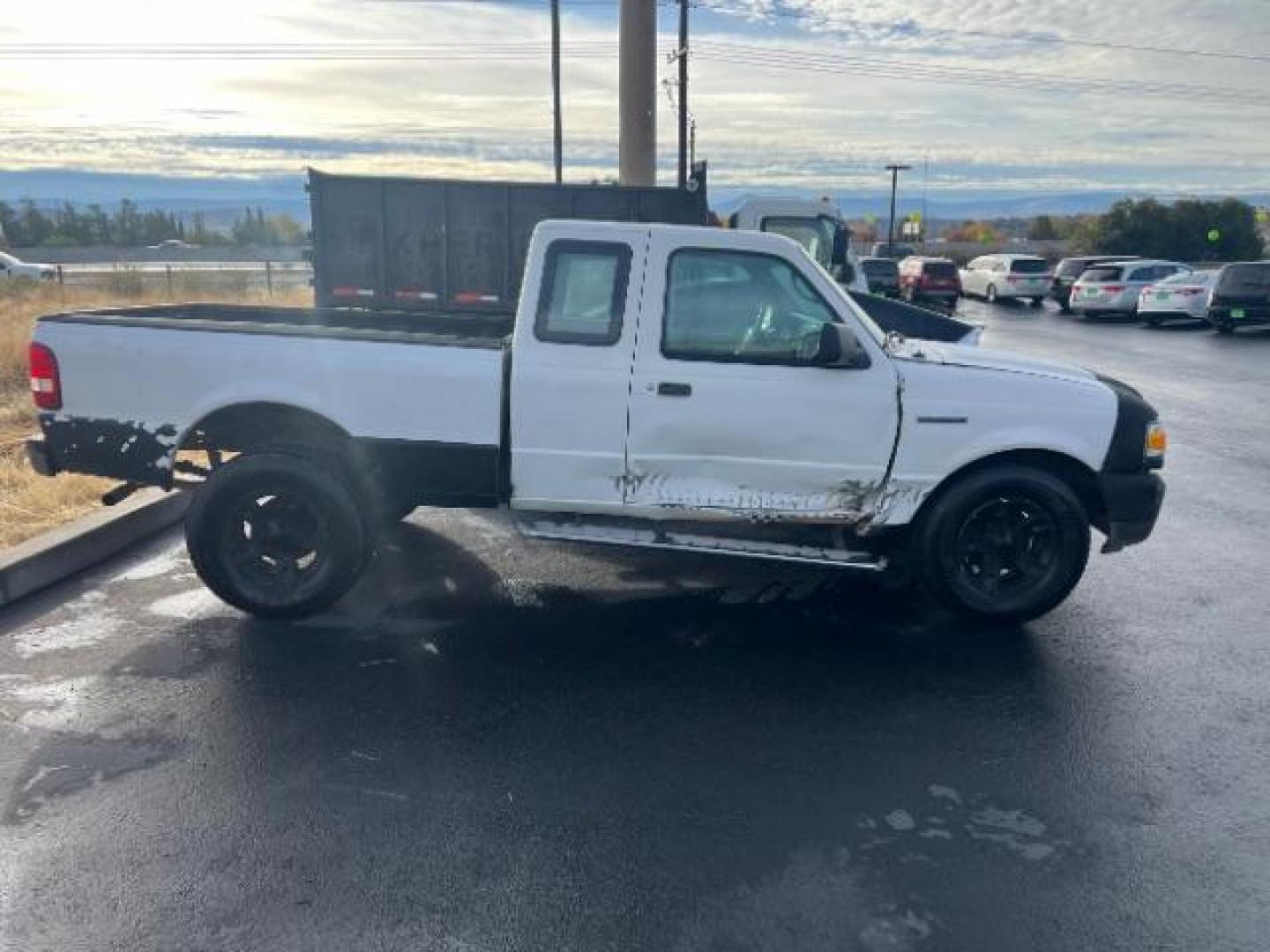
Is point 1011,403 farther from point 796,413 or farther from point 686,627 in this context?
point 686,627

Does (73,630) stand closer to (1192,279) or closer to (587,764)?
(587,764)

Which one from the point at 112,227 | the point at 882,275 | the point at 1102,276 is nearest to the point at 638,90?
the point at 882,275

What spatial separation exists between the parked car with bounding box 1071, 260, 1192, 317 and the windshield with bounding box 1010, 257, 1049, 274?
4749 mm

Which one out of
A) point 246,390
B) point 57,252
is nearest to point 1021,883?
point 246,390

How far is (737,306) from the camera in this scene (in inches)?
204

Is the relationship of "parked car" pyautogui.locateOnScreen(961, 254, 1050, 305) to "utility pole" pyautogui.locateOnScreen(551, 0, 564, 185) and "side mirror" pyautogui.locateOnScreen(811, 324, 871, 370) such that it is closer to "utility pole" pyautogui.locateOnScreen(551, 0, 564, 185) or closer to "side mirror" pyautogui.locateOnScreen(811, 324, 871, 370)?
"utility pole" pyautogui.locateOnScreen(551, 0, 564, 185)

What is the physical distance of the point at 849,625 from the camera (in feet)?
17.8

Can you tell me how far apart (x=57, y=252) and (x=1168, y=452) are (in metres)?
64.2

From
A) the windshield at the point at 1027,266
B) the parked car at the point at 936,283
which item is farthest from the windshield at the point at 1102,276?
the windshield at the point at 1027,266

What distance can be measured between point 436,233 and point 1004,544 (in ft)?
26.7

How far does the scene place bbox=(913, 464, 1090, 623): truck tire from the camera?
17.1 ft

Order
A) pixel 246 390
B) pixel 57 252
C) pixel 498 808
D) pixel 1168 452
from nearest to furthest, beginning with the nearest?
1. pixel 498 808
2. pixel 246 390
3. pixel 1168 452
4. pixel 57 252

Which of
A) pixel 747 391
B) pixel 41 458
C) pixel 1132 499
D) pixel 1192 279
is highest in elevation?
pixel 1192 279

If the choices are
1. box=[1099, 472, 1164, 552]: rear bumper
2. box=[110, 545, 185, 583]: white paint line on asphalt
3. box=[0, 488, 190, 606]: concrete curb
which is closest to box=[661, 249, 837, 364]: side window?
box=[1099, 472, 1164, 552]: rear bumper
